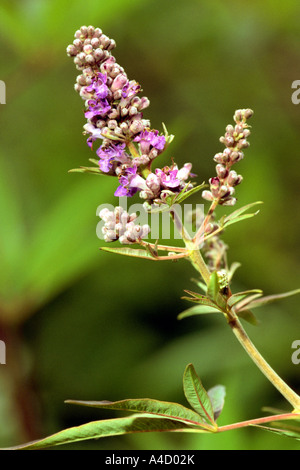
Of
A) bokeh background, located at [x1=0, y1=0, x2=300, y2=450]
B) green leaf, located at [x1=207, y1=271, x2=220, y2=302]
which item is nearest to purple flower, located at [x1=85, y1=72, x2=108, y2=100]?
green leaf, located at [x1=207, y1=271, x2=220, y2=302]

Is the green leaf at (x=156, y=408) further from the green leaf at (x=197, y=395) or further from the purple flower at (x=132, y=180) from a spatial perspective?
the purple flower at (x=132, y=180)

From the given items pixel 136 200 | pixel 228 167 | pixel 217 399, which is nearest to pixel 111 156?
pixel 228 167

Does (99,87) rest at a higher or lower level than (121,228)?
higher

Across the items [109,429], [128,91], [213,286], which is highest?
[128,91]

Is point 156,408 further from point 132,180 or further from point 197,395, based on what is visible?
point 132,180

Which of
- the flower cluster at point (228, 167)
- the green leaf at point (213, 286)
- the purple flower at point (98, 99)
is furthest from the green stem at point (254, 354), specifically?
the purple flower at point (98, 99)

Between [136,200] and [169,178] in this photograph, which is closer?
[169,178]

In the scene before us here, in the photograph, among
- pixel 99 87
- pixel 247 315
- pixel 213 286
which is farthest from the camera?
pixel 247 315

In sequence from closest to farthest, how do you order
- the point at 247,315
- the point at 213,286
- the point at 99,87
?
the point at 213,286 < the point at 99,87 < the point at 247,315
